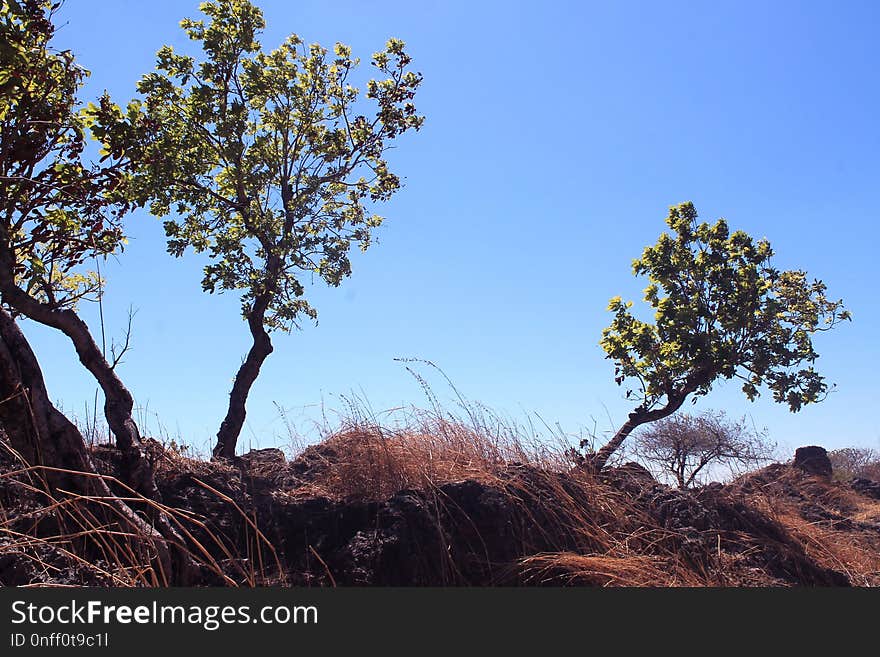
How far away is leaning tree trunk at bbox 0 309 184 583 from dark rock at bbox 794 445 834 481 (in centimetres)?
1797

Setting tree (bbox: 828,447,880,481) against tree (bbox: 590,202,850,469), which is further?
tree (bbox: 828,447,880,481)

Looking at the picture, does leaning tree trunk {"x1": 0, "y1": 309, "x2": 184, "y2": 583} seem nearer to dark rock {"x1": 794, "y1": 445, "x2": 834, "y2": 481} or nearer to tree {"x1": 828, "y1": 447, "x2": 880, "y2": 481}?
dark rock {"x1": 794, "y1": 445, "x2": 834, "y2": 481}

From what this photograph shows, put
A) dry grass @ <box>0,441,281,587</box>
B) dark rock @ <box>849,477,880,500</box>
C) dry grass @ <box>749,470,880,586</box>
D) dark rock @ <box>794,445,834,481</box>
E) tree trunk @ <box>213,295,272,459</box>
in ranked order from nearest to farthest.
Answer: dry grass @ <box>0,441,281,587</box> → dry grass @ <box>749,470,880,586</box> → tree trunk @ <box>213,295,272,459</box> → dark rock @ <box>849,477,880,500</box> → dark rock @ <box>794,445,834,481</box>

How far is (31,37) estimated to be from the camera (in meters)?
7.02

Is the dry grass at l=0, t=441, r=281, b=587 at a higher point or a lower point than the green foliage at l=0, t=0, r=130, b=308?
lower

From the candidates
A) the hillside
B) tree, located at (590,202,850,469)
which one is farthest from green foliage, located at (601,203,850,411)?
the hillside

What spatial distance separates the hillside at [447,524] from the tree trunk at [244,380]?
220 centimetres

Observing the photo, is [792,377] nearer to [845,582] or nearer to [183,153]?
[845,582]

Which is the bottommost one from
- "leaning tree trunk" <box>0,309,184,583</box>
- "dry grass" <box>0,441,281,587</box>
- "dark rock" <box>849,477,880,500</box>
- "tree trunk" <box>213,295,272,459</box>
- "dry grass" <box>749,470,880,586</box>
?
"dry grass" <box>749,470,880,586</box>

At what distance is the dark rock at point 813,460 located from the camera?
19.2 m

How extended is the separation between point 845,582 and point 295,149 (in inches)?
388

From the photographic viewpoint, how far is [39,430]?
5.92 metres

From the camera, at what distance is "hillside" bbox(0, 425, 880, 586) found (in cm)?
587

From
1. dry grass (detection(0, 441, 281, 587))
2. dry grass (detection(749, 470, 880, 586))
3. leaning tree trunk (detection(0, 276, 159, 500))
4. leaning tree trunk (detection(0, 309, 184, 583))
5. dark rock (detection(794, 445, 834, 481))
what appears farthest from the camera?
dark rock (detection(794, 445, 834, 481))
